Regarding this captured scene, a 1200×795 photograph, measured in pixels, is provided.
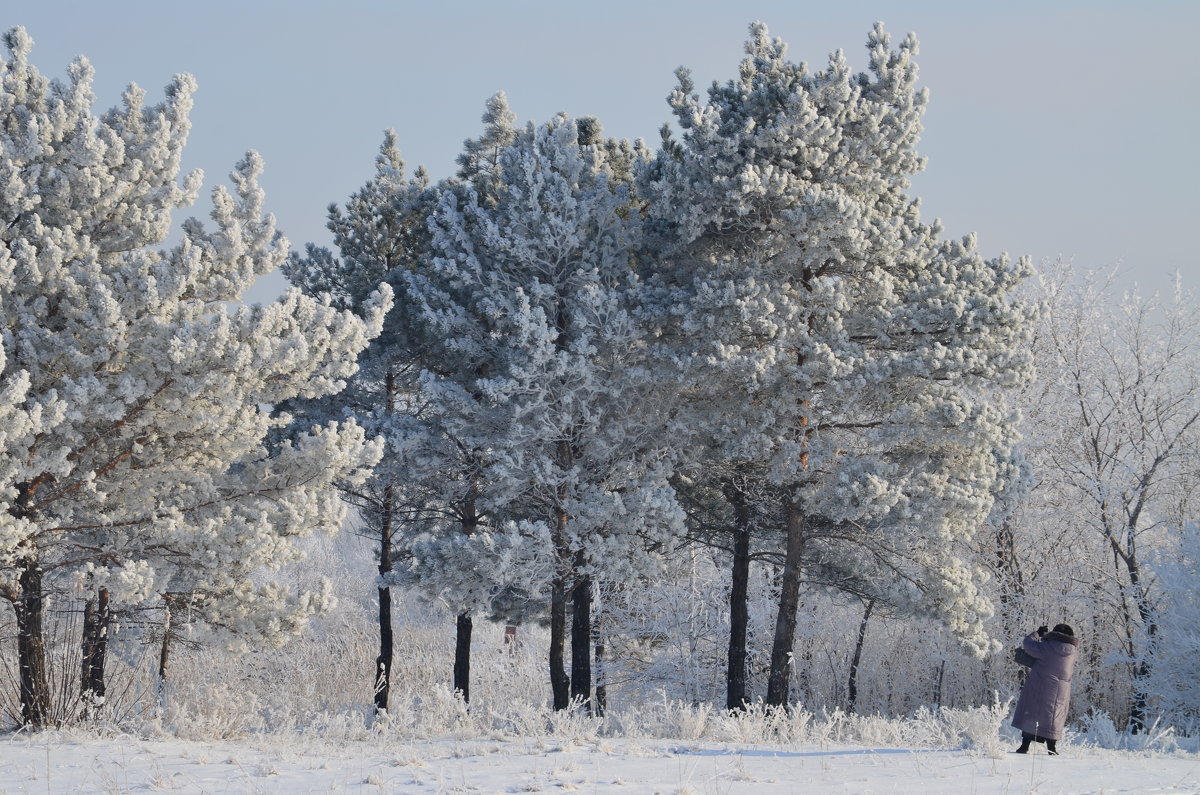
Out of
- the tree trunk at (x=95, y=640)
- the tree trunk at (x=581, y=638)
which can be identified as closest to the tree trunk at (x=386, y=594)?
the tree trunk at (x=581, y=638)

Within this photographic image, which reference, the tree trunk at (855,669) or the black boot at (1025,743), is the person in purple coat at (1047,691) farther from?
the tree trunk at (855,669)

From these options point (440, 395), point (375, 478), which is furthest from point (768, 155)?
point (375, 478)

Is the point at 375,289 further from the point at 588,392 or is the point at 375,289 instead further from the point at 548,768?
the point at 548,768

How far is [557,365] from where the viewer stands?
14953 millimetres

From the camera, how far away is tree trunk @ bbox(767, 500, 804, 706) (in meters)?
14.9

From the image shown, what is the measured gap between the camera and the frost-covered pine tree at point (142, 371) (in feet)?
34.8

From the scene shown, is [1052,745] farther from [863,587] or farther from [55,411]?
[55,411]

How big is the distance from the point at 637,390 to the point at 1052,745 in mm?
8070

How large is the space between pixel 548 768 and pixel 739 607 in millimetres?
9182

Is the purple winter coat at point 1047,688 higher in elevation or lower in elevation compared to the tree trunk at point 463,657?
higher

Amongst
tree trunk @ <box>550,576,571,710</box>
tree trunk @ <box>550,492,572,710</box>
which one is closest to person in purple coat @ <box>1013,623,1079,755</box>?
tree trunk @ <box>550,492,572,710</box>

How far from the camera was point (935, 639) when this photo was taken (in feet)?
74.3

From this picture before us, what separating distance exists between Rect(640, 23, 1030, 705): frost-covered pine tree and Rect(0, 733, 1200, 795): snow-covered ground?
210 inches

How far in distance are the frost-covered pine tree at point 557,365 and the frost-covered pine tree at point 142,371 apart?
3.79 m
